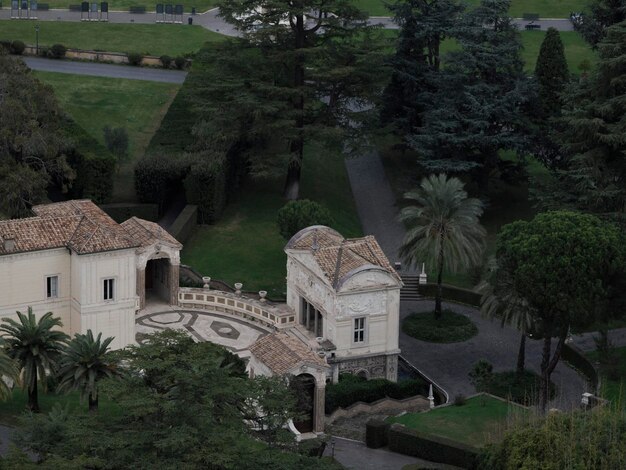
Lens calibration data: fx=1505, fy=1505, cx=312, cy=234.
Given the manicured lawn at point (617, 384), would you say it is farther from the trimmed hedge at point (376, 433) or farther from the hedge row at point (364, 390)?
the trimmed hedge at point (376, 433)

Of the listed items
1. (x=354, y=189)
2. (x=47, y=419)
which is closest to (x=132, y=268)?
(x=47, y=419)

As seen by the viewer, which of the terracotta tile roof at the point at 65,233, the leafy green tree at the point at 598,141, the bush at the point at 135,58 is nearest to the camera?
the terracotta tile roof at the point at 65,233

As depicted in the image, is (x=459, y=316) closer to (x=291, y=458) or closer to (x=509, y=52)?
(x=509, y=52)

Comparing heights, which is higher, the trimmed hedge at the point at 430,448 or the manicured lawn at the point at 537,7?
the manicured lawn at the point at 537,7

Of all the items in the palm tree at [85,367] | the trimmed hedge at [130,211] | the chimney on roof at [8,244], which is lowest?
the palm tree at [85,367]

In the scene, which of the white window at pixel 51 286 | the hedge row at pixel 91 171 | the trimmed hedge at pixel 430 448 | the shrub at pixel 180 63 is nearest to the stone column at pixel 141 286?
the white window at pixel 51 286

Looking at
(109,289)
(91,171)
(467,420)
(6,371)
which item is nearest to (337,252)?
(467,420)

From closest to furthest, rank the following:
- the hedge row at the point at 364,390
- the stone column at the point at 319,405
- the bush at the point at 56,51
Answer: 1. the stone column at the point at 319,405
2. the hedge row at the point at 364,390
3. the bush at the point at 56,51
